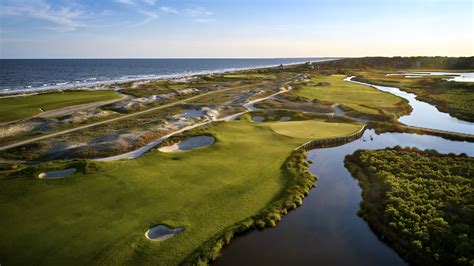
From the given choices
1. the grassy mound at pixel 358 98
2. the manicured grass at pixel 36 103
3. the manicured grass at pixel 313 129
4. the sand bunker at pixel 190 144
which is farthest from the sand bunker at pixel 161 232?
the grassy mound at pixel 358 98

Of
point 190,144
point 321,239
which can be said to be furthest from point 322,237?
point 190,144

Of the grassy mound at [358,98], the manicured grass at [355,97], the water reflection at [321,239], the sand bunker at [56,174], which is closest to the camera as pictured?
the water reflection at [321,239]

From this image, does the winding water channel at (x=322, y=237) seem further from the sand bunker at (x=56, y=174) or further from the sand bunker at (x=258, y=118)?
the sand bunker at (x=258, y=118)

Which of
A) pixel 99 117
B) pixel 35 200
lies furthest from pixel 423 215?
pixel 99 117

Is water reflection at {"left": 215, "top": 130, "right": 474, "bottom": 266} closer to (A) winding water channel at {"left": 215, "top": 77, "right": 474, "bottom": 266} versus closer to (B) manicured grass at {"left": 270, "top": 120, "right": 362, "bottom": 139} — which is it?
(A) winding water channel at {"left": 215, "top": 77, "right": 474, "bottom": 266}

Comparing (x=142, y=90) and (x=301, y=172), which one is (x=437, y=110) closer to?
(x=301, y=172)

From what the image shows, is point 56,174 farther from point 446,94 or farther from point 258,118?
point 446,94
